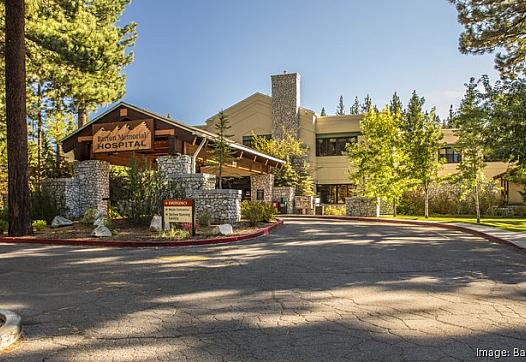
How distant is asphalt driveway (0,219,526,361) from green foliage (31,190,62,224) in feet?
24.4

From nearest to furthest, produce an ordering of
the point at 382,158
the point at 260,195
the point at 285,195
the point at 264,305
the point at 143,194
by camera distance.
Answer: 1. the point at 264,305
2. the point at 143,194
3. the point at 382,158
4. the point at 285,195
5. the point at 260,195

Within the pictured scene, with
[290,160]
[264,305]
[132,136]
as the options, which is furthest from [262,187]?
[264,305]

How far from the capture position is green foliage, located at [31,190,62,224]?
58.0ft

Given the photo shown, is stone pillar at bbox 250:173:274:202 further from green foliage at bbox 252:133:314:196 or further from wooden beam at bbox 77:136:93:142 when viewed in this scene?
wooden beam at bbox 77:136:93:142

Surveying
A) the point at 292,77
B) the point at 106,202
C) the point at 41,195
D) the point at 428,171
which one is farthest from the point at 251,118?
the point at 41,195

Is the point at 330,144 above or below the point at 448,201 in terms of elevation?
above

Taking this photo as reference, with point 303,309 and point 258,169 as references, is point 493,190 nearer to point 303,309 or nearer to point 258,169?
point 258,169

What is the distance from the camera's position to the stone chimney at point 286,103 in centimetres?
3722

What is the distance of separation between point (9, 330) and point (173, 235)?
28.7ft

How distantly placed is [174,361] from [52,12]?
20178 mm

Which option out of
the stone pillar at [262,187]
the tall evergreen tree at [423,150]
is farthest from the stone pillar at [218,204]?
the tall evergreen tree at [423,150]

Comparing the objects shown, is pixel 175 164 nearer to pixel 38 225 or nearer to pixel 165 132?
pixel 165 132

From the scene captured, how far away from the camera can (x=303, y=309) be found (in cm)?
568

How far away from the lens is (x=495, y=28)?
54.3 ft
